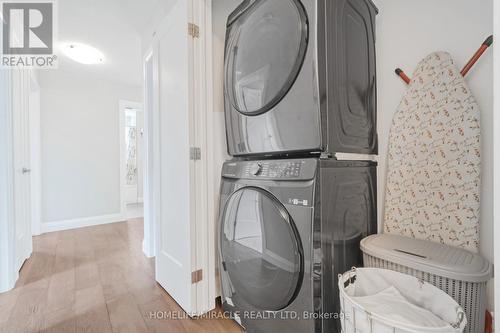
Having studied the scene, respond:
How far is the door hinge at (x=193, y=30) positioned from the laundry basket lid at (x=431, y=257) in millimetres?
1497

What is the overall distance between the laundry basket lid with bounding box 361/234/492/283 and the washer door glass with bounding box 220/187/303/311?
15.0 inches

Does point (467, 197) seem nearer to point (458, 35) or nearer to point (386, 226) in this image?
point (386, 226)

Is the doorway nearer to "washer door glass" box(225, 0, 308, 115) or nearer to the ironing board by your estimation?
"washer door glass" box(225, 0, 308, 115)

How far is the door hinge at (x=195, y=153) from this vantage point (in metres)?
1.38

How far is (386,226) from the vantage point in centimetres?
126

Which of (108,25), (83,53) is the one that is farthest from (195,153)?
(83,53)

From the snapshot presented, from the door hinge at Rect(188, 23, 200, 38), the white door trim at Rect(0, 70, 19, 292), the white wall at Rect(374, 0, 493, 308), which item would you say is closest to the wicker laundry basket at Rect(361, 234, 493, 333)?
the white wall at Rect(374, 0, 493, 308)

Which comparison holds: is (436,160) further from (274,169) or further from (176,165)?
(176,165)

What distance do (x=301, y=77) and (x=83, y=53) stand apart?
9.87 ft

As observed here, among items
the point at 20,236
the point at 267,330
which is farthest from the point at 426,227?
the point at 20,236

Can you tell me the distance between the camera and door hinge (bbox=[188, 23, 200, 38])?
1375mm

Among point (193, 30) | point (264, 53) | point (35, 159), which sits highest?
point (193, 30)

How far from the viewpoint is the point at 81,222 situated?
3.56 meters

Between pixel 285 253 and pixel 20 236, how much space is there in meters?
2.67
